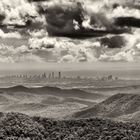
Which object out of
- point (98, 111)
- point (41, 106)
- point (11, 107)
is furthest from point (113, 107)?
point (11, 107)

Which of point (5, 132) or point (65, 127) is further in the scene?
point (65, 127)

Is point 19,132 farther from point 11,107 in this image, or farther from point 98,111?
point 11,107

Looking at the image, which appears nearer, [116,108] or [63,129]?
[63,129]

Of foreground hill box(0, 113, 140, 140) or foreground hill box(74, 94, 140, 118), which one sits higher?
foreground hill box(0, 113, 140, 140)

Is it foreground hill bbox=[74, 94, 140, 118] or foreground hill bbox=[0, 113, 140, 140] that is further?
foreground hill bbox=[74, 94, 140, 118]

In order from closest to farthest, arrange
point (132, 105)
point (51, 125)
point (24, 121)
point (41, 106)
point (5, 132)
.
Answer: point (5, 132), point (24, 121), point (51, 125), point (132, 105), point (41, 106)

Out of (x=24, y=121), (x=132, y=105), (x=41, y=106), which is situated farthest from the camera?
(x=41, y=106)
